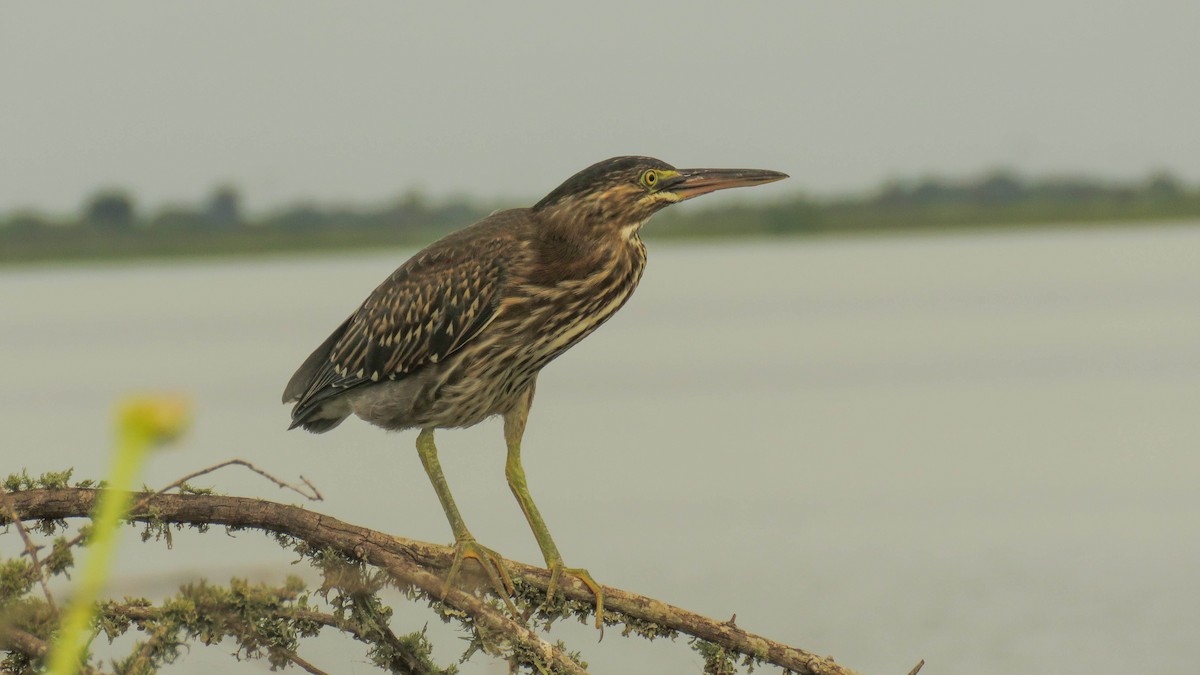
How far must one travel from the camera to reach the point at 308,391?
5309mm

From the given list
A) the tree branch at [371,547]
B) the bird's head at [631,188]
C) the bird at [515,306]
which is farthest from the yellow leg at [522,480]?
the tree branch at [371,547]

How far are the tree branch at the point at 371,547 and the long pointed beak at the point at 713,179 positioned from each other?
1.76 metres

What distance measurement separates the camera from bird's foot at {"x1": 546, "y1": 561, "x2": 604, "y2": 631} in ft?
12.7

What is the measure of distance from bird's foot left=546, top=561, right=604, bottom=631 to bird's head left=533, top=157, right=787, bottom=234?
1.28 meters

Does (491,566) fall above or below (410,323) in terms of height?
below

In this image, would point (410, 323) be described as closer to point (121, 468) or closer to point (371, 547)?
point (371, 547)

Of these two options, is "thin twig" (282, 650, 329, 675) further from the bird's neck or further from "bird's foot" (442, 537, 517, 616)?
the bird's neck

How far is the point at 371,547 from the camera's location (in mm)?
3590

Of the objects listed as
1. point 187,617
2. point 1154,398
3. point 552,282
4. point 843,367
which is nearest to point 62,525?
point 187,617

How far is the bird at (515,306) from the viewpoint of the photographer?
4801 mm

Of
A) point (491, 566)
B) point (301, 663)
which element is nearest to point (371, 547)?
point (301, 663)

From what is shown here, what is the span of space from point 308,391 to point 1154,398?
73.8 feet

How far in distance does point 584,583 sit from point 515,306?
45.8 inches

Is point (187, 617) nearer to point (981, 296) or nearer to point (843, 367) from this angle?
point (843, 367)
